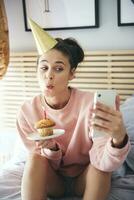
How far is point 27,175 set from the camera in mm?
1279

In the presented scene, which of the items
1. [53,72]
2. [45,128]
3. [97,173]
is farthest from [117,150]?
[53,72]

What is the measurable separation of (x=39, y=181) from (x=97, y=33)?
3.86 ft

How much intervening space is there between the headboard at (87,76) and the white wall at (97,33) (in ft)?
0.28

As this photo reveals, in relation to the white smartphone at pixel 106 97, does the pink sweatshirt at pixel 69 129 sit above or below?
below

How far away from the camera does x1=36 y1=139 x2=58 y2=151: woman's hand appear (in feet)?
4.24

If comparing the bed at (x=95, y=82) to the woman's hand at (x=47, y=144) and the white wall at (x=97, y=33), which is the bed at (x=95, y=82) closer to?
the white wall at (x=97, y=33)

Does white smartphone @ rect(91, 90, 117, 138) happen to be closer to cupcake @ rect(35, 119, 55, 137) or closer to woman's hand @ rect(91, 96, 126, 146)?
woman's hand @ rect(91, 96, 126, 146)

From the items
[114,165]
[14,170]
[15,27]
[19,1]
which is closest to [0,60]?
[15,27]

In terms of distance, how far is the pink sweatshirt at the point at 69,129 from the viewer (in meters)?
1.36

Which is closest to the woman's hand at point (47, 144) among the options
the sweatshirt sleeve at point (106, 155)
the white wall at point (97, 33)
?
the sweatshirt sleeve at point (106, 155)

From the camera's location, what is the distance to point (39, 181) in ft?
4.16

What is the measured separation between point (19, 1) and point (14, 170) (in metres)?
1.26

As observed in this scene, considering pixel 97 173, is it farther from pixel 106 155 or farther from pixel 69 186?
pixel 69 186

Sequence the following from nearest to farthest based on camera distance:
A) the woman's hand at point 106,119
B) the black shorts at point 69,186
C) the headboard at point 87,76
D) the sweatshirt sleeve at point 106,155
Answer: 1. the woman's hand at point 106,119
2. the sweatshirt sleeve at point 106,155
3. the black shorts at point 69,186
4. the headboard at point 87,76
